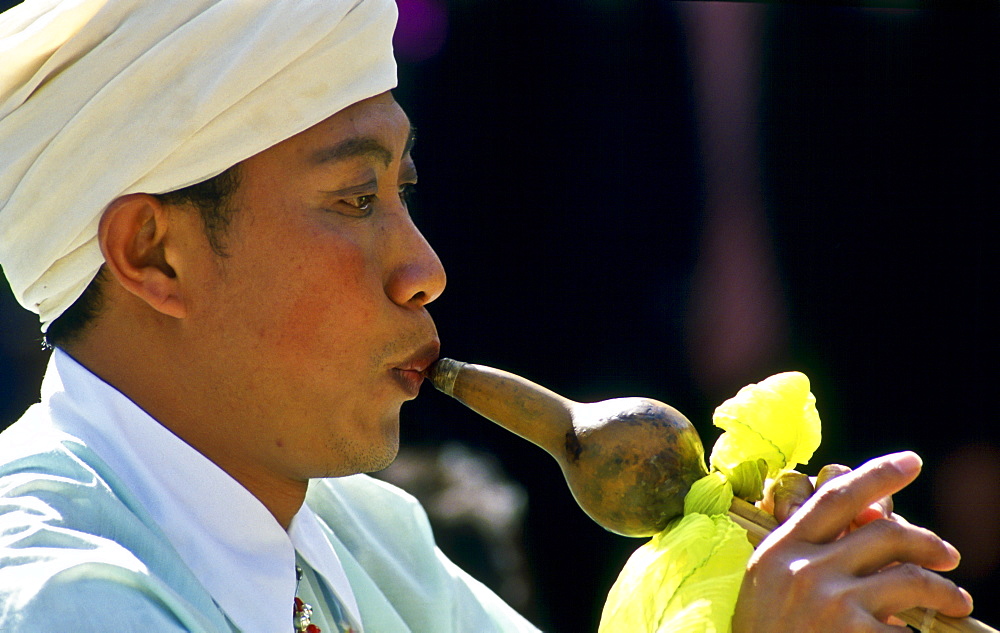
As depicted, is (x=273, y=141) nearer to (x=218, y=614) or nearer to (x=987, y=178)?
(x=218, y=614)

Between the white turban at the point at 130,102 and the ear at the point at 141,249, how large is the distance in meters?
0.02

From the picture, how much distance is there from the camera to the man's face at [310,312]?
1775mm

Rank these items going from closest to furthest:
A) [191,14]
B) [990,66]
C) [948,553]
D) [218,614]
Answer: [948,553] < [218,614] < [191,14] < [990,66]

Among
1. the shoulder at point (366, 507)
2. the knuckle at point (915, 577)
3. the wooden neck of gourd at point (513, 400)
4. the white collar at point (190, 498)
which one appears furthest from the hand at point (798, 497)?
the shoulder at point (366, 507)

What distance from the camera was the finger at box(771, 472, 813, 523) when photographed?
4.99 ft

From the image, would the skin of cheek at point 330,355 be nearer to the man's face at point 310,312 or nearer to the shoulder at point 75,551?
the man's face at point 310,312

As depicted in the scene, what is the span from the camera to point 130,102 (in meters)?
1.72

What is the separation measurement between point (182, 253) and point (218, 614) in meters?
0.60

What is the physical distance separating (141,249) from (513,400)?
0.68m

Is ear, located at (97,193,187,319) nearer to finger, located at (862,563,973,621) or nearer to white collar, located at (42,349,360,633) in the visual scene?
white collar, located at (42,349,360,633)

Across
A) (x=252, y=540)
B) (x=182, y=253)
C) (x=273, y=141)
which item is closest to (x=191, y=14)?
(x=273, y=141)

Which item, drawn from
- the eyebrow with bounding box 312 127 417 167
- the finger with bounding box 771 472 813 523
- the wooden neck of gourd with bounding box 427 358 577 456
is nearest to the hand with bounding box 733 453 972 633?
the finger with bounding box 771 472 813 523

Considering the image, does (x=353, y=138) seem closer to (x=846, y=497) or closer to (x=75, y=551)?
(x=75, y=551)

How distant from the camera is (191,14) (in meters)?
1.74
